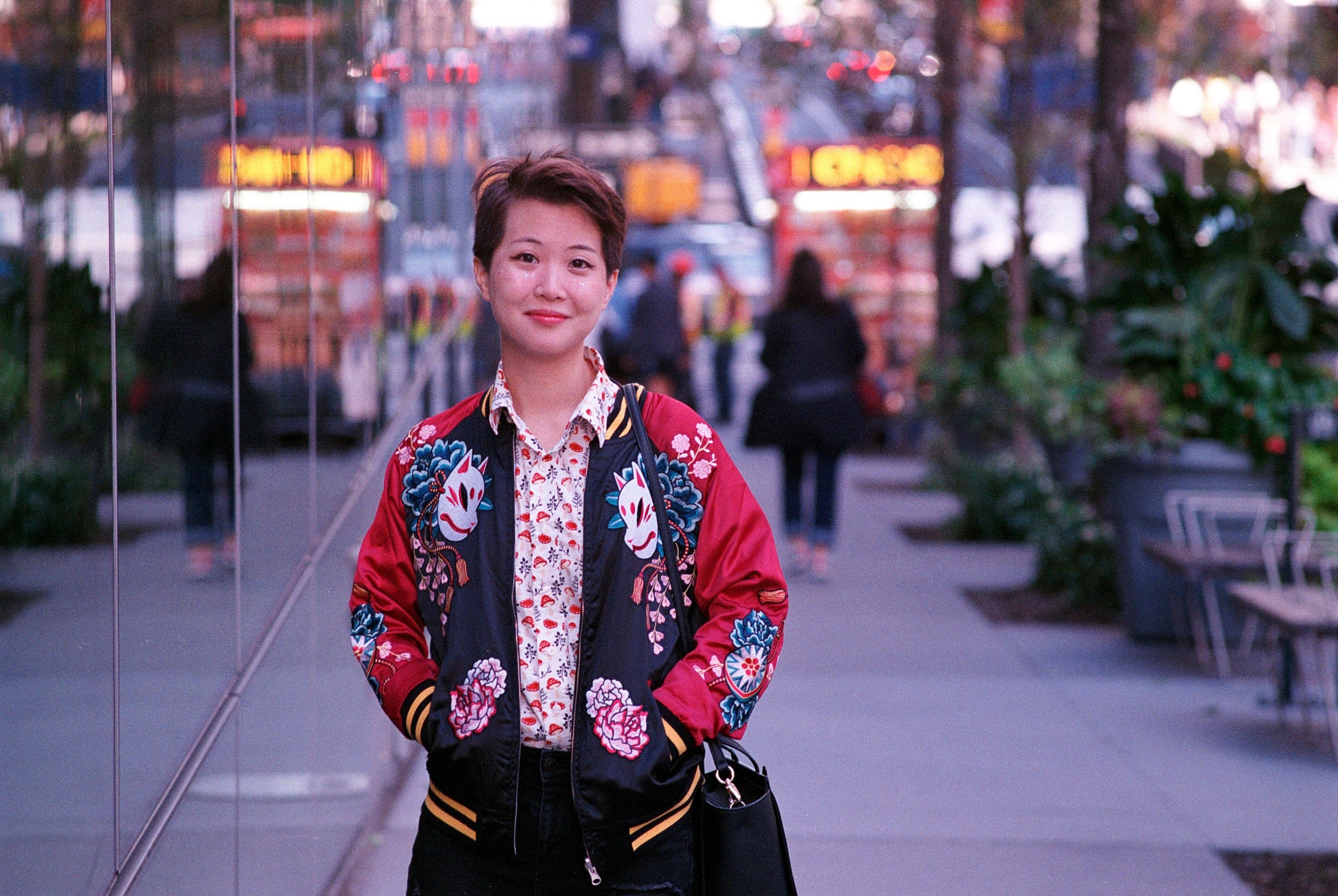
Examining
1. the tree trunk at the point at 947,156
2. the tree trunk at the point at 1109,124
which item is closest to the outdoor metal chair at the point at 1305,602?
the tree trunk at the point at 1109,124

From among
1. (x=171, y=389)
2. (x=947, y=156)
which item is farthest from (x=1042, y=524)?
(x=171, y=389)

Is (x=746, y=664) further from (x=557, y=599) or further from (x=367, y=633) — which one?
(x=367, y=633)

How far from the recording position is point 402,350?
20.5ft

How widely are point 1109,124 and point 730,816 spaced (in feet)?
26.6

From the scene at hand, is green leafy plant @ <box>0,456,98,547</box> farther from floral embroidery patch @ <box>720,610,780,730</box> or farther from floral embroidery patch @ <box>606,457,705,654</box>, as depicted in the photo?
floral embroidery patch @ <box>720,610,780,730</box>

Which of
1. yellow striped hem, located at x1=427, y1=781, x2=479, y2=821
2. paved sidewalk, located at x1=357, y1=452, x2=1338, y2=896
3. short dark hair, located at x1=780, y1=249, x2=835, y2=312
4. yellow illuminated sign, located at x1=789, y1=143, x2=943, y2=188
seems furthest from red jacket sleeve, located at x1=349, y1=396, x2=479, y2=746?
yellow illuminated sign, located at x1=789, y1=143, x2=943, y2=188

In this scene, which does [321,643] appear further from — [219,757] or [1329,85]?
[1329,85]

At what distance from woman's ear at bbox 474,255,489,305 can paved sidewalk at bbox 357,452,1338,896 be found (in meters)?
2.42

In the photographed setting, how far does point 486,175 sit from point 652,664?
769mm

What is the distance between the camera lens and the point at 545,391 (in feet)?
7.90

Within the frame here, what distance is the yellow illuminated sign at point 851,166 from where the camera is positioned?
56.1 ft

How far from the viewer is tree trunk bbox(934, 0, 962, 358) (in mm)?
13188

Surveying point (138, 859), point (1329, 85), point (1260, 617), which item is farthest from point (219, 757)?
point (1329, 85)

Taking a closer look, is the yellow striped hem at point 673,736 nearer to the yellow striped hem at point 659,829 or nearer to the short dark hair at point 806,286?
the yellow striped hem at point 659,829
